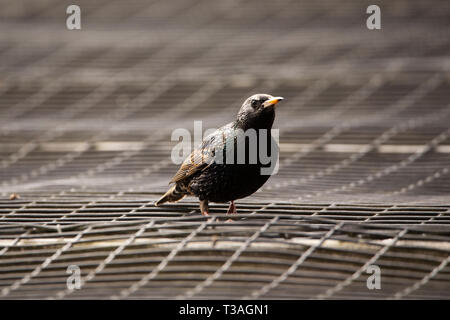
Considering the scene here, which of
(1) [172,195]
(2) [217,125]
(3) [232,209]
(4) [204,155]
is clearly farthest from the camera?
(2) [217,125]

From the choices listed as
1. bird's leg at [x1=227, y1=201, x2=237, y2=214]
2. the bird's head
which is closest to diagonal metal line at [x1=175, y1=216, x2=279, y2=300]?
bird's leg at [x1=227, y1=201, x2=237, y2=214]

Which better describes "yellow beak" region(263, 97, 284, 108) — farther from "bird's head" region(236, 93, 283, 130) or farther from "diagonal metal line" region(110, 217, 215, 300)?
Result: "diagonal metal line" region(110, 217, 215, 300)

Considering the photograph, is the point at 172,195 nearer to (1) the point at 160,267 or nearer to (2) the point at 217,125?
(1) the point at 160,267

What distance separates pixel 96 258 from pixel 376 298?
139 cm

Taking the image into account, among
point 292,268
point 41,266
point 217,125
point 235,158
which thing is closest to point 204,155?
point 235,158

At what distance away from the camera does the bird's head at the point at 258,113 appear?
10.7ft

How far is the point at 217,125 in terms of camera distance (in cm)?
523

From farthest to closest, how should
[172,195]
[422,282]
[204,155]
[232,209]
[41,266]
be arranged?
[172,195] < [232,209] < [204,155] < [41,266] < [422,282]

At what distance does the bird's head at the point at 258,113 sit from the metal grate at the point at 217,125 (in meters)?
0.47

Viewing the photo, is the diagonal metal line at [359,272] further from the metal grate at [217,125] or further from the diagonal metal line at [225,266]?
the diagonal metal line at [225,266]

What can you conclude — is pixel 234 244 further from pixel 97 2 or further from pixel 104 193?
pixel 97 2

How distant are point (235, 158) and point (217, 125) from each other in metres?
1.99

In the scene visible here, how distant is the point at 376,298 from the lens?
2871 mm
